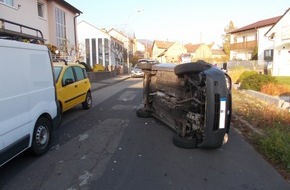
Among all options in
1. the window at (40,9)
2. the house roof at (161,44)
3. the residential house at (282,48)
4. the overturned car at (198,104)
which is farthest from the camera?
the house roof at (161,44)

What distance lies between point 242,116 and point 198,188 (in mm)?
5322

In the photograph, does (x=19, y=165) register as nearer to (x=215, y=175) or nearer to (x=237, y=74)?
(x=215, y=175)

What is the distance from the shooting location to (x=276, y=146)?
5.61 m


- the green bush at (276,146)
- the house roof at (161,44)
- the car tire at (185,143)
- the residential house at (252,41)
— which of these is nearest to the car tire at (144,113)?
the car tire at (185,143)

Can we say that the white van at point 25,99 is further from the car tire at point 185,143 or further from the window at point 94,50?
the window at point 94,50

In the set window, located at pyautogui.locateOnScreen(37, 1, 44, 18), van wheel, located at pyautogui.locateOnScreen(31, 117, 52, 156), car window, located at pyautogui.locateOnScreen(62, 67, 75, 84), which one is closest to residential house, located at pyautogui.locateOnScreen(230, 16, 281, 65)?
window, located at pyautogui.locateOnScreen(37, 1, 44, 18)

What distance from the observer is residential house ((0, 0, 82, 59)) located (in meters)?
16.5

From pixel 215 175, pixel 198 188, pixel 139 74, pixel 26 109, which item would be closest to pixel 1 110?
pixel 26 109

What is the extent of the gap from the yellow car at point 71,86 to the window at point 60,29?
12654 millimetres

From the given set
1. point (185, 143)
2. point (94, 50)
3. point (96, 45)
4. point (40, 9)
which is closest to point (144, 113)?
point (185, 143)

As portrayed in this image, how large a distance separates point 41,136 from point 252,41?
52785mm

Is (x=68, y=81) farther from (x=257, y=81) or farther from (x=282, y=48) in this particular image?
(x=282, y=48)

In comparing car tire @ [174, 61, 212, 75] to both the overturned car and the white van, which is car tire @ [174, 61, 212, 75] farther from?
the white van

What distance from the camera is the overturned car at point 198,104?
220 inches
